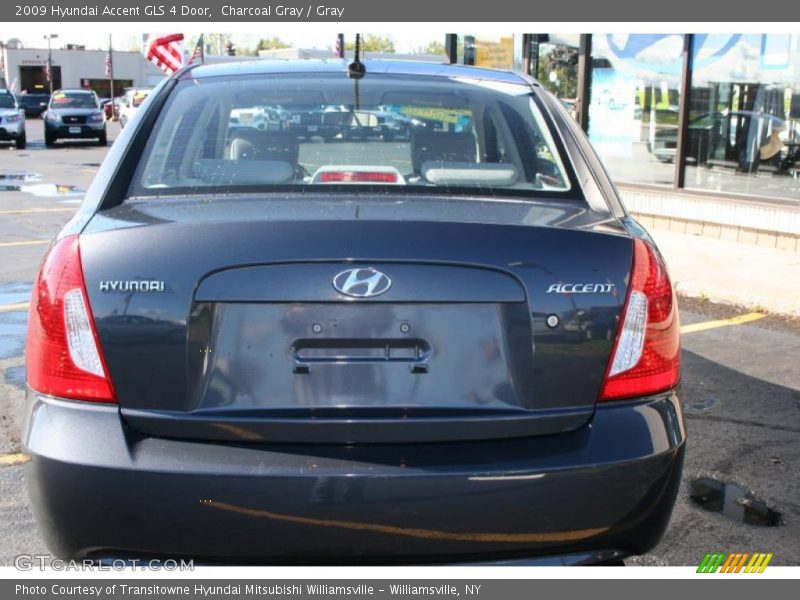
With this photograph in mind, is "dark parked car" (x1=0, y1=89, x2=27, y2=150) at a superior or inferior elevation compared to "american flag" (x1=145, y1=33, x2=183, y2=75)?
inferior

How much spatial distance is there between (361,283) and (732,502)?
2316 millimetres

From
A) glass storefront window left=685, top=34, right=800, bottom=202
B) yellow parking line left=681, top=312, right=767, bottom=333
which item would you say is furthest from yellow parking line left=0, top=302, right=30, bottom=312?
glass storefront window left=685, top=34, right=800, bottom=202

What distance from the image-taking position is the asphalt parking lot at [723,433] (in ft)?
11.5

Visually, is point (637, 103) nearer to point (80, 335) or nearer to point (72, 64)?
point (80, 335)

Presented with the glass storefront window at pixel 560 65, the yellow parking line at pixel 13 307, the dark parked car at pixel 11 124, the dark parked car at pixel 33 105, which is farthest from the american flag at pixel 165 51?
the dark parked car at pixel 33 105

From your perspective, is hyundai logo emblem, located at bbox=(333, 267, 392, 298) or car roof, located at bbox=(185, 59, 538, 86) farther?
car roof, located at bbox=(185, 59, 538, 86)

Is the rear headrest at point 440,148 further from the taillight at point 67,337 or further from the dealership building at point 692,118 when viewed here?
the dealership building at point 692,118

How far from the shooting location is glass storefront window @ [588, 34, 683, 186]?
11.3 metres

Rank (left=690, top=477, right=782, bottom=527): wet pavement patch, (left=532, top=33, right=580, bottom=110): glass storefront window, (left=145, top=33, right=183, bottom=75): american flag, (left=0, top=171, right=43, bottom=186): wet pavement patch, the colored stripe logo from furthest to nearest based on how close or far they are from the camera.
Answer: (left=0, top=171, right=43, bottom=186): wet pavement patch
(left=145, top=33, right=183, bottom=75): american flag
(left=532, top=33, right=580, bottom=110): glass storefront window
(left=690, top=477, right=782, bottom=527): wet pavement patch
the colored stripe logo

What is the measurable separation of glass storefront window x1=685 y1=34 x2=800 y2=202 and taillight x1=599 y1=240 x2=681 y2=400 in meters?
8.27

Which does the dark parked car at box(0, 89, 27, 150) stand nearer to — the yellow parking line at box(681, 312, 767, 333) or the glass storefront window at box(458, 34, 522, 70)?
the glass storefront window at box(458, 34, 522, 70)

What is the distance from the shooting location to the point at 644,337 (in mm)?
2492

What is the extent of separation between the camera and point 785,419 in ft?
16.1

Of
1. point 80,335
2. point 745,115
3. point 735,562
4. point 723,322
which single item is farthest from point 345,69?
point 745,115
